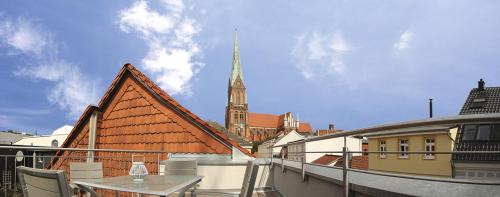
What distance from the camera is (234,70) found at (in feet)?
375

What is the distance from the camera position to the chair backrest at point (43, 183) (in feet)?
7.51

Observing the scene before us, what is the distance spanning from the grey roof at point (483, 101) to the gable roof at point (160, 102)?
1049 inches

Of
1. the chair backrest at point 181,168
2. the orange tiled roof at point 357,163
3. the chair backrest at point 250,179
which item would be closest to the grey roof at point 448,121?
the orange tiled roof at point 357,163

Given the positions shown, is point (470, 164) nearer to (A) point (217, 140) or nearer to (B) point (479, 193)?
(A) point (217, 140)

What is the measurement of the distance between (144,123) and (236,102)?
9938cm

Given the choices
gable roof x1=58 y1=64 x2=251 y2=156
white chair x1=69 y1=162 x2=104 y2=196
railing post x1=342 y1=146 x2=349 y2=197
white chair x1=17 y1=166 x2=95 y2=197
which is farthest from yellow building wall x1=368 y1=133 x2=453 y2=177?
gable roof x1=58 y1=64 x2=251 y2=156

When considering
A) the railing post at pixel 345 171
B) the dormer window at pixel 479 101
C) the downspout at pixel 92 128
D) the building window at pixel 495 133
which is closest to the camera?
the railing post at pixel 345 171

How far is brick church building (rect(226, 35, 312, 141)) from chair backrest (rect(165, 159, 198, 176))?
102228mm

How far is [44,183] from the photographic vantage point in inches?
95.0

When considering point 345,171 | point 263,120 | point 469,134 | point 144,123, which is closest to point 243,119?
point 263,120

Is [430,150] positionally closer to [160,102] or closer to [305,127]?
[160,102]

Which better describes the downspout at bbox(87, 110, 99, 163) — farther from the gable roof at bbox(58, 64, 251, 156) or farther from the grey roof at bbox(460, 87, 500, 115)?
the grey roof at bbox(460, 87, 500, 115)

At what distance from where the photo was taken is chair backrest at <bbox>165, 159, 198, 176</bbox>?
19.1ft

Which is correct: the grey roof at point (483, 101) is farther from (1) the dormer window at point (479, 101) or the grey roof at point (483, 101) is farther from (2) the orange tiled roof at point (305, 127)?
(2) the orange tiled roof at point (305, 127)
